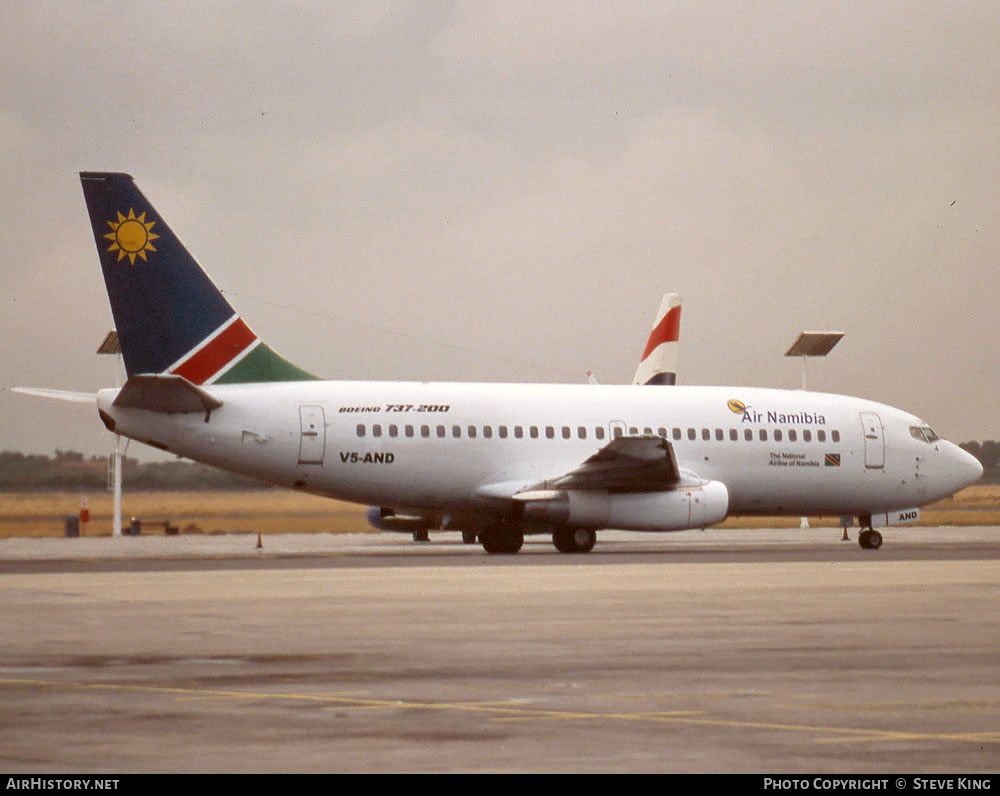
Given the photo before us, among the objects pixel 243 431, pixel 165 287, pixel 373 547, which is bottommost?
pixel 373 547

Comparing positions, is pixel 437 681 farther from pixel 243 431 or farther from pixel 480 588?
pixel 243 431

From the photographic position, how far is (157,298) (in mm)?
33938

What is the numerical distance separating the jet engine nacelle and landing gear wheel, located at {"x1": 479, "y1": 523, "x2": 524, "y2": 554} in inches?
34.8

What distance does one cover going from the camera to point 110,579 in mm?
25359

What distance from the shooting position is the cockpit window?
4106 centimetres

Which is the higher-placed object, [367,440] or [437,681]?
[367,440]

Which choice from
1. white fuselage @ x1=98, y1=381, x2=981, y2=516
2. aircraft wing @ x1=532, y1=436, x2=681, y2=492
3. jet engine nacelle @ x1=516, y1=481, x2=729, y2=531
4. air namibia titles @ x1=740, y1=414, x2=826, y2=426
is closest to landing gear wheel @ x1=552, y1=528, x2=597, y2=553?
jet engine nacelle @ x1=516, y1=481, x2=729, y2=531

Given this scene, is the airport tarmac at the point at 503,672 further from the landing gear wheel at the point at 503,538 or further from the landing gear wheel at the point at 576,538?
the landing gear wheel at the point at 503,538

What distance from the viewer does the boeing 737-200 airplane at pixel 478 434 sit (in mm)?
33844

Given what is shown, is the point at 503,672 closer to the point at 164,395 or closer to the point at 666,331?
the point at 164,395

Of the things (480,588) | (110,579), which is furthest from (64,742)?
(110,579)

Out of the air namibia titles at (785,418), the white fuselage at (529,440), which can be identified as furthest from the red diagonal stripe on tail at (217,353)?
the air namibia titles at (785,418)

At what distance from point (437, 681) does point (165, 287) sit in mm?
23139

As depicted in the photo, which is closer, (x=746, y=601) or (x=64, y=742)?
(x=64, y=742)
